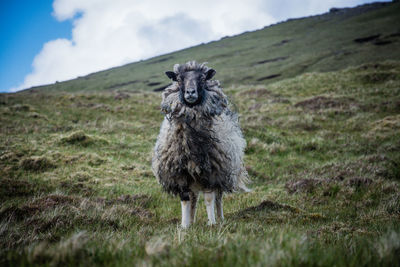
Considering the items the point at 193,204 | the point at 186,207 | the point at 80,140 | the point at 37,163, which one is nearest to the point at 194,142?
the point at 186,207

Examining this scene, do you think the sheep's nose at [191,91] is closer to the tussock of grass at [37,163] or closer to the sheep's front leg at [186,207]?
the sheep's front leg at [186,207]

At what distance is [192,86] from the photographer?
4945mm

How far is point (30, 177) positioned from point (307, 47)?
70903 millimetres

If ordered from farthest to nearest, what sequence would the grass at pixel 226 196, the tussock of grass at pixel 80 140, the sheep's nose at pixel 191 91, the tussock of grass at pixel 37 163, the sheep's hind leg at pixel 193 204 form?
the tussock of grass at pixel 80 140, the tussock of grass at pixel 37 163, the sheep's hind leg at pixel 193 204, the sheep's nose at pixel 191 91, the grass at pixel 226 196

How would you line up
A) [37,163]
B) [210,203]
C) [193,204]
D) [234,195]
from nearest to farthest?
[210,203]
[193,204]
[234,195]
[37,163]

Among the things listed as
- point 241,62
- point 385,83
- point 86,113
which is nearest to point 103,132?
point 86,113

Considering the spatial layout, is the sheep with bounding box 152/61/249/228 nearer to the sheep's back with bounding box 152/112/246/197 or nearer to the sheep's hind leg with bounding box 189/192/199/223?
the sheep's back with bounding box 152/112/246/197

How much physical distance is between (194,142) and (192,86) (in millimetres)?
1026

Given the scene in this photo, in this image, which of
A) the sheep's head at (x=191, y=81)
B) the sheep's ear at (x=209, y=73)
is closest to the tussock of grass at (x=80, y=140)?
the sheep's head at (x=191, y=81)

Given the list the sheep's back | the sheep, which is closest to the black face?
the sheep

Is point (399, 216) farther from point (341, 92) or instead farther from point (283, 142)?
point (341, 92)

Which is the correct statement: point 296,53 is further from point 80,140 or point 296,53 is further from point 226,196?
point 226,196

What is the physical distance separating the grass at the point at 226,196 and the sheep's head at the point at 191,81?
7.34ft

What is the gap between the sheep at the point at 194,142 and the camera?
5.08 m
